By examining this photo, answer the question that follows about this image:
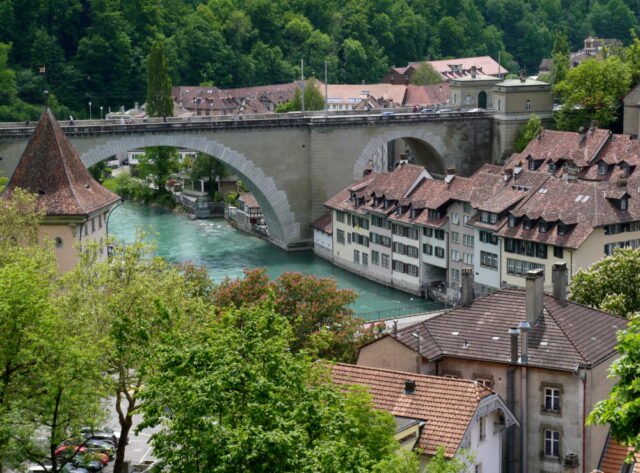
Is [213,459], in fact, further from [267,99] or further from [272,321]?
[267,99]

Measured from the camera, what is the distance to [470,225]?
80.5 m

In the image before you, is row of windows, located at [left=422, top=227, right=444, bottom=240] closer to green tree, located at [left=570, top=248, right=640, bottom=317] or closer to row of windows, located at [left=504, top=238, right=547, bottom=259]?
row of windows, located at [left=504, top=238, right=547, bottom=259]

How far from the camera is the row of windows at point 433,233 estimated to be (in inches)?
3255

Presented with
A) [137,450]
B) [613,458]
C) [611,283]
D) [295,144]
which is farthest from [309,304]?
[295,144]

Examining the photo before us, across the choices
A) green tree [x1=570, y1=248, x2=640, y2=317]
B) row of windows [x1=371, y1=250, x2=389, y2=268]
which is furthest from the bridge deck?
green tree [x1=570, y1=248, x2=640, y2=317]

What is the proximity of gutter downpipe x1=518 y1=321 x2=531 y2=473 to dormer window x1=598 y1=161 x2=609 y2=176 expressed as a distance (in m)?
47.3

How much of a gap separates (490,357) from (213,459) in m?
17.1

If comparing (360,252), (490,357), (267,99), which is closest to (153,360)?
(490,357)

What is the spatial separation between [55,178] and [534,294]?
28.1 meters

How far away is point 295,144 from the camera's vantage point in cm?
10019

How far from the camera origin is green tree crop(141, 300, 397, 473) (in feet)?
85.6

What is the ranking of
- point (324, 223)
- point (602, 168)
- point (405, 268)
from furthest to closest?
point (324, 223) < point (602, 168) < point (405, 268)

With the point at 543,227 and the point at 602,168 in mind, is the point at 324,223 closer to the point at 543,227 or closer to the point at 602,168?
the point at 602,168

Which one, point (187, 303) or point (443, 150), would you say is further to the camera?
point (443, 150)
